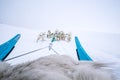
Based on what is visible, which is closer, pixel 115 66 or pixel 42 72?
pixel 42 72

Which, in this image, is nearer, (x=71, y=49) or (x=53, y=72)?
(x=53, y=72)

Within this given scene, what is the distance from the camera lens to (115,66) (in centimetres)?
46

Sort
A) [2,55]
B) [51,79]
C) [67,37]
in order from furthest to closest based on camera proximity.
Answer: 1. [67,37]
2. [2,55]
3. [51,79]

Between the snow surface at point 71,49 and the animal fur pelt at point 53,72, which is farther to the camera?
the snow surface at point 71,49

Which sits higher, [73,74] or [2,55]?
[73,74]

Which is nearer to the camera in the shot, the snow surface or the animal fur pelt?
the animal fur pelt

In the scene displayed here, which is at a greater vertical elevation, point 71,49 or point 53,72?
point 53,72

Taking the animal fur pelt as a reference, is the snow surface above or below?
below

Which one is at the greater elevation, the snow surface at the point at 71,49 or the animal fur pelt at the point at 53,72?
the animal fur pelt at the point at 53,72

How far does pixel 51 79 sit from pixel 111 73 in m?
0.23

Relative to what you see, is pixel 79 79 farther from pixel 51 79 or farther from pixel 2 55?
pixel 2 55

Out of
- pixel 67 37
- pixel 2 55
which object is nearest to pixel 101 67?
pixel 2 55

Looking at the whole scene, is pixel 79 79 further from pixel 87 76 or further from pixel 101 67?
pixel 101 67

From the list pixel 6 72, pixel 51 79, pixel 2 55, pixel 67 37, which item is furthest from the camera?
pixel 67 37
